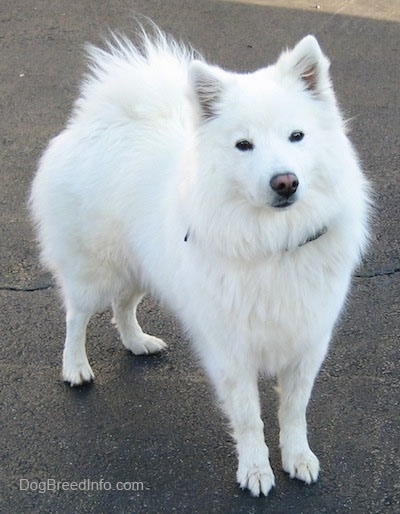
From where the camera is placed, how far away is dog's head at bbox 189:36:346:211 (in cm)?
262

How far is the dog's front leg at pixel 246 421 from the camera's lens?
3.13 m

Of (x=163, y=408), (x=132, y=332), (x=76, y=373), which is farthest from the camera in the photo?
(x=132, y=332)

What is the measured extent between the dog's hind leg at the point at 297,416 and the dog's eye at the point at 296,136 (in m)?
0.93

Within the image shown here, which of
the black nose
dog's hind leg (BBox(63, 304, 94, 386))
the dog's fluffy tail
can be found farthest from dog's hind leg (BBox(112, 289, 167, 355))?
the black nose

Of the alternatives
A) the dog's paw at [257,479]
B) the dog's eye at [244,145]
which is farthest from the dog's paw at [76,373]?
the dog's eye at [244,145]

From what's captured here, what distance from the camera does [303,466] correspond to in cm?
325

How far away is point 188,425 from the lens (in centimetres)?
358

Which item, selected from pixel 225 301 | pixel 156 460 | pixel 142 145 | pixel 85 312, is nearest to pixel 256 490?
pixel 156 460

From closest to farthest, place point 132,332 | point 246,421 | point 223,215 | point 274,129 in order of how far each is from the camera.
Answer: point 274,129 < point 223,215 < point 246,421 < point 132,332

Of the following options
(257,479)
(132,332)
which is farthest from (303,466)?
(132,332)

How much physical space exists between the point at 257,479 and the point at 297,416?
0.31 m

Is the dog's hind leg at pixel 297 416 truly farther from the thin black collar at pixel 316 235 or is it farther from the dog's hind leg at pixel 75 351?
the dog's hind leg at pixel 75 351

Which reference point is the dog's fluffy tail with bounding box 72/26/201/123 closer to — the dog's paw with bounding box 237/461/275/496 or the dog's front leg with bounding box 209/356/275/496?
the dog's front leg with bounding box 209/356/275/496

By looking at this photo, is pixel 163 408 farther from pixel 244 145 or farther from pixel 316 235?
pixel 244 145
